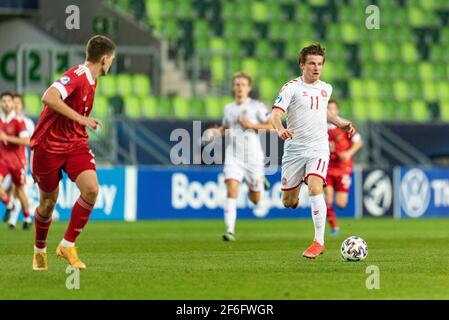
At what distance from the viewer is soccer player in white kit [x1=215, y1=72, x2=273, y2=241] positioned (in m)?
17.4

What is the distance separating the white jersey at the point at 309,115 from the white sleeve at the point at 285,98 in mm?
92

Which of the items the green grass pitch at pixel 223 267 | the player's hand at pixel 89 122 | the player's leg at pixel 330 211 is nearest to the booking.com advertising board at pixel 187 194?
the green grass pitch at pixel 223 267

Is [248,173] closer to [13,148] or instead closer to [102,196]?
[13,148]

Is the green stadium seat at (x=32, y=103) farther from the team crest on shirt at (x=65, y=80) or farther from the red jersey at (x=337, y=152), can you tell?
the team crest on shirt at (x=65, y=80)

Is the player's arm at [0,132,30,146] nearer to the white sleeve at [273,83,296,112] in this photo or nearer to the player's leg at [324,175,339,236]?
the player's leg at [324,175,339,236]

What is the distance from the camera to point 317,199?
12.9 m

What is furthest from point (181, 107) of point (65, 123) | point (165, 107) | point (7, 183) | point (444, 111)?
Answer: point (65, 123)

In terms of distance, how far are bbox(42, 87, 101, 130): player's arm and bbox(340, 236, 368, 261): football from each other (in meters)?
3.47

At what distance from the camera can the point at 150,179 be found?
24.2 meters

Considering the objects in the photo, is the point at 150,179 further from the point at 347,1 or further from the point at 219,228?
the point at 347,1

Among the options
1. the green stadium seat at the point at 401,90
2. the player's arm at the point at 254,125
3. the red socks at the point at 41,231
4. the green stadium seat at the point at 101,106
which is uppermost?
the green stadium seat at the point at 401,90

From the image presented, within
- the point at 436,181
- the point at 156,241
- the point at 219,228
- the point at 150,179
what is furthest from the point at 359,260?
the point at 436,181

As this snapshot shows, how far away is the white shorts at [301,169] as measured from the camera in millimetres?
12992

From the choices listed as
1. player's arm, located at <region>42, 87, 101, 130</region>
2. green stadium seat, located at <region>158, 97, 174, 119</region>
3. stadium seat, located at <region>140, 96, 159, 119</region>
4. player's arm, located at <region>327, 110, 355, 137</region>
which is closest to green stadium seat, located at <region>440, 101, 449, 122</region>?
green stadium seat, located at <region>158, 97, 174, 119</region>
